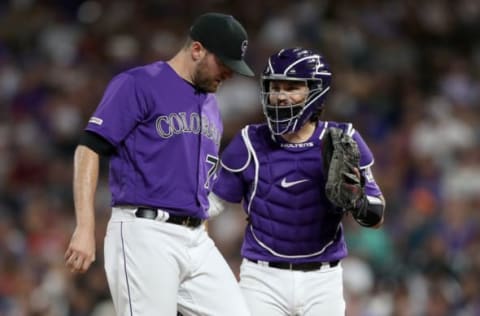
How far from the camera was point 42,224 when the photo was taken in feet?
32.3

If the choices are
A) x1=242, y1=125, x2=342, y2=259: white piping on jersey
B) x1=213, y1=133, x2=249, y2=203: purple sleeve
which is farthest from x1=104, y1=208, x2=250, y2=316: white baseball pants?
x1=213, y1=133, x2=249, y2=203: purple sleeve

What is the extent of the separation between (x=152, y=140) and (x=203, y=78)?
383mm

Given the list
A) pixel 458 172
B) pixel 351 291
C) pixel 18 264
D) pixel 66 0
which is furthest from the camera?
pixel 66 0

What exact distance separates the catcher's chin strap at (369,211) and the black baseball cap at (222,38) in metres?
0.77

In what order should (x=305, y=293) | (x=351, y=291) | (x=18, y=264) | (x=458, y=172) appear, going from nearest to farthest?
(x=305, y=293), (x=351, y=291), (x=18, y=264), (x=458, y=172)

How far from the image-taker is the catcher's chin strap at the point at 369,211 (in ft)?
16.6

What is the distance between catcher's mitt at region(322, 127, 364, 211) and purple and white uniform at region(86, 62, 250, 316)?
568 mm

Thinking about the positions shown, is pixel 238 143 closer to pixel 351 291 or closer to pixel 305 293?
pixel 305 293

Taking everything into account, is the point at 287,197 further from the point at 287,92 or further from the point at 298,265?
the point at 287,92

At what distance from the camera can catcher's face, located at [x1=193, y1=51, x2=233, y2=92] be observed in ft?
16.2

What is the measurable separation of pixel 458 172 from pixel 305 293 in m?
5.13

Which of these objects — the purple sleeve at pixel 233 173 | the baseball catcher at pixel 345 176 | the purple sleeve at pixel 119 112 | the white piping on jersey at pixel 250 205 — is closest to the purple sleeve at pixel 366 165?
the baseball catcher at pixel 345 176

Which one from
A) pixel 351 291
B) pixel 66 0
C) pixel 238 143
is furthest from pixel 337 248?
pixel 66 0

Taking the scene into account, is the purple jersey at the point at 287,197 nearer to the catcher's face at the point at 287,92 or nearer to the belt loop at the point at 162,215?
the catcher's face at the point at 287,92
